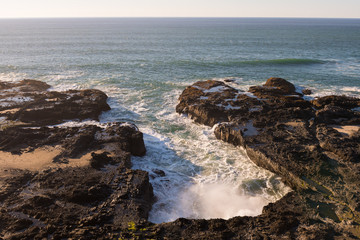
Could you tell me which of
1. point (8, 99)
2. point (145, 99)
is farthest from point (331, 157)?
point (8, 99)

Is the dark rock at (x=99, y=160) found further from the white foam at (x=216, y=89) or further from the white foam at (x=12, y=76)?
the white foam at (x=12, y=76)

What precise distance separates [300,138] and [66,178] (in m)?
15.0

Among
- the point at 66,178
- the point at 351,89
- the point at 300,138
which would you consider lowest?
the point at 66,178

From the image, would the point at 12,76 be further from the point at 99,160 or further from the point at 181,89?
the point at 99,160

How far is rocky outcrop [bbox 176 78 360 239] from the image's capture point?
12.6m

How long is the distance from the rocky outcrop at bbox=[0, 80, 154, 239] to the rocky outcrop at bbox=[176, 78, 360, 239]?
24.5 feet

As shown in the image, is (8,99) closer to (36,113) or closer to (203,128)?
(36,113)

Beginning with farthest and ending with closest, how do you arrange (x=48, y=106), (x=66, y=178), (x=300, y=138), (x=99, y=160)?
(x=48, y=106)
(x=300, y=138)
(x=99, y=160)
(x=66, y=178)

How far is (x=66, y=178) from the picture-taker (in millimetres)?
13734

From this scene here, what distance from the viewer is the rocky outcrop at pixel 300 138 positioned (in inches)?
497

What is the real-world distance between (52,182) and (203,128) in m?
12.8

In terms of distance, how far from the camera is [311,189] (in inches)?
539

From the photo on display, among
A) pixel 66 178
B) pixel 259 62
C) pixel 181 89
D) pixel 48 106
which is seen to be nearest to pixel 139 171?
pixel 66 178

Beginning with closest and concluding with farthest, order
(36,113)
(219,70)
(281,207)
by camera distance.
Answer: (281,207), (36,113), (219,70)
